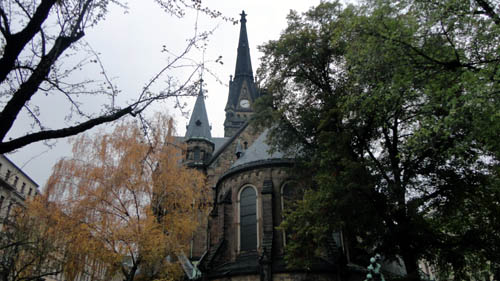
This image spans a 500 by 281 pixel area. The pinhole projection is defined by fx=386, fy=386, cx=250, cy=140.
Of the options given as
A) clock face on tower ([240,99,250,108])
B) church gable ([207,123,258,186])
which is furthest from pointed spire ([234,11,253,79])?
church gable ([207,123,258,186])

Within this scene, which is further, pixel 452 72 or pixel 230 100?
pixel 230 100

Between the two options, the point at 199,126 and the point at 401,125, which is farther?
the point at 199,126

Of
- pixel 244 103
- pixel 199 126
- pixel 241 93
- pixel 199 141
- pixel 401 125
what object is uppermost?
pixel 241 93

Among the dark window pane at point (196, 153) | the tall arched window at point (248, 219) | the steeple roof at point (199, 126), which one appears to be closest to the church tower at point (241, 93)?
the steeple roof at point (199, 126)

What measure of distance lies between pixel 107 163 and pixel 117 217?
101 inches

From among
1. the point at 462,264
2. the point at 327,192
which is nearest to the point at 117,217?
the point at 327,192

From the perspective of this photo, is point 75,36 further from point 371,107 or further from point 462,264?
point 462,264

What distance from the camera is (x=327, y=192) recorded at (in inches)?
516

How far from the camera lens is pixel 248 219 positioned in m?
21.6

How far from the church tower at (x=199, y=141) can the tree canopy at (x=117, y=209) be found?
13615 mm

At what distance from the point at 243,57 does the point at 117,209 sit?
45.0m

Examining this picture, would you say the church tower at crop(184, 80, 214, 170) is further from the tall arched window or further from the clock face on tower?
the clock face on tower

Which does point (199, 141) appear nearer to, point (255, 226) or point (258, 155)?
point (258, 155)

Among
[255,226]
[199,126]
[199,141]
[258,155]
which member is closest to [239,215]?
[255,226]
